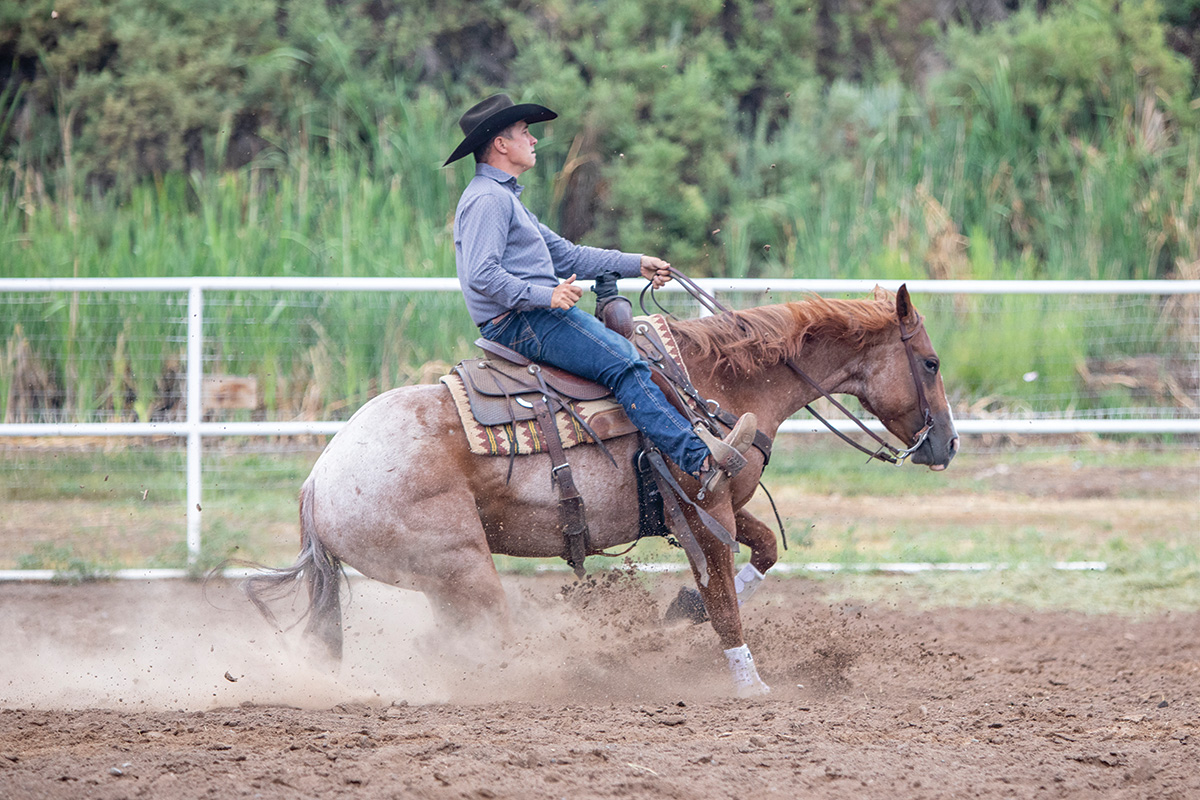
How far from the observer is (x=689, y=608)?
4.95 m

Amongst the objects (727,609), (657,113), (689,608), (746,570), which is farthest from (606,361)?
(657,113)

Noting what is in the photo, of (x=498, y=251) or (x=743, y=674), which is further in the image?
(x=743, y=674)

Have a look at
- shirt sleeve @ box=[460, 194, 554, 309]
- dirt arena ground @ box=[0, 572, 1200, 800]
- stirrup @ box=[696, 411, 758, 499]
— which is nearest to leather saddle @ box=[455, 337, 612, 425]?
shirt sleeve @ box=[460, 194, 554, 309]

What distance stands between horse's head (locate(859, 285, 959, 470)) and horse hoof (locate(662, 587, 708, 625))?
1182mm

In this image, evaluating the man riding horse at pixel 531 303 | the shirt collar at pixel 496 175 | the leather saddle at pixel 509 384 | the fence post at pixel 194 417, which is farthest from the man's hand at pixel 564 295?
the fence post at pixel 194 417

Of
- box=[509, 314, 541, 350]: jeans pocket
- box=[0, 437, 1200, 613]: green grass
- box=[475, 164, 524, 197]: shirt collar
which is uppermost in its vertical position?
box=[475, 164, 524, 197]: shirt collar

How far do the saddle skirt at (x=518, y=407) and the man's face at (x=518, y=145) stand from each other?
33.3 inches

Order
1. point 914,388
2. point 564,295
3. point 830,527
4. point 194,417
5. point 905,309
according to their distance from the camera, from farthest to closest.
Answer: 1. point 830,527
2. point 194,417
3. point 914,388
4. point 905,309
5. point 564,295

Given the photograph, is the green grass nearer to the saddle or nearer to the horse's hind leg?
the horse's hind leg

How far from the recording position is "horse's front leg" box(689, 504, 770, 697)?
4559 mm

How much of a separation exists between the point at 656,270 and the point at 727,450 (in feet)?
3.49

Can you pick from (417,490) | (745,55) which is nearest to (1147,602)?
(417,490)

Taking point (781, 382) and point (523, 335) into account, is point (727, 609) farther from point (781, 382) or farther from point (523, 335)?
point (523, 335)

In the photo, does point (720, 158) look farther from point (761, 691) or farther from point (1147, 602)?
point (761, 691)
